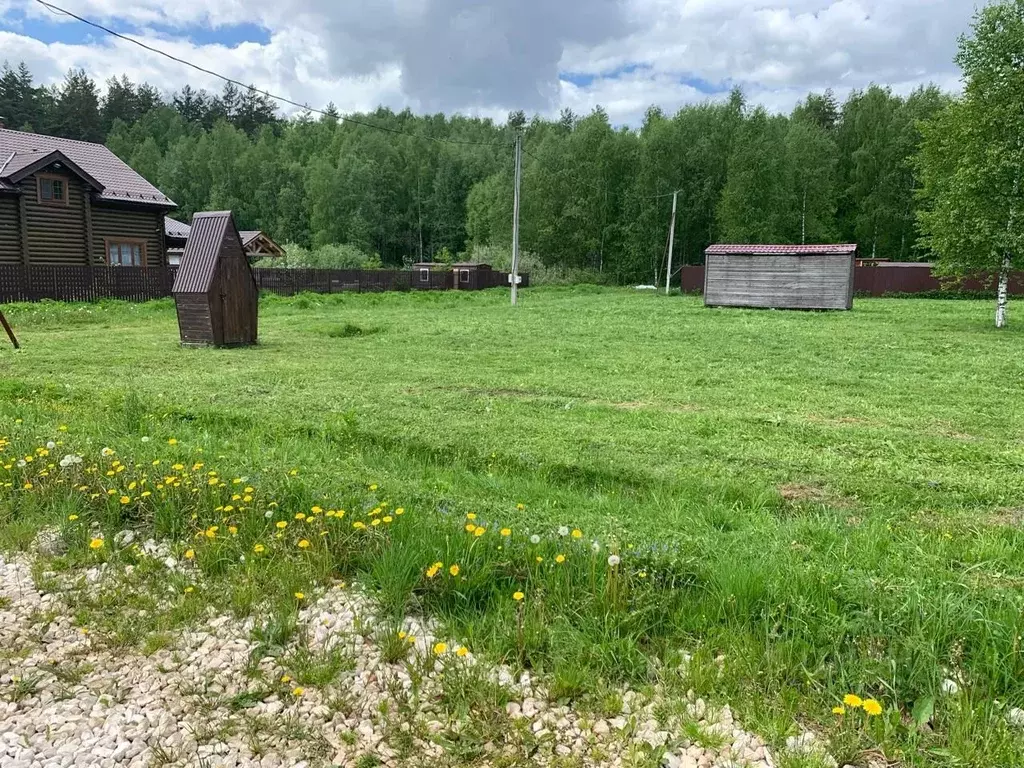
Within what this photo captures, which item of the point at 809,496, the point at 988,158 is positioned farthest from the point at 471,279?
the point at 809,496

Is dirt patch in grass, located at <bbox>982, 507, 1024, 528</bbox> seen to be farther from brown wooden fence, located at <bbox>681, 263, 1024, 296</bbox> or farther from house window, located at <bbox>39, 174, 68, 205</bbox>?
brown wooden fence, located at <bbox>681, 263, 1024, 296</bbox>

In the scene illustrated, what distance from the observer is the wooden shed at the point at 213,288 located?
43.2 feet

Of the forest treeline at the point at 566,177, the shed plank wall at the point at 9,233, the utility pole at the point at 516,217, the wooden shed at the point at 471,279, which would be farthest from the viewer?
the forest treeline at the point at 566,177

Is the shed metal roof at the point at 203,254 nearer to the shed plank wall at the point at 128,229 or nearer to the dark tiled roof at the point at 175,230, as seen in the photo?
Result: the shed plank wall at the point at 128,229

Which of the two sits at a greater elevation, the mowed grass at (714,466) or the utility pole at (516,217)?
the utility pole at (516,217)

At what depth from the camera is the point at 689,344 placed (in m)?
14.2

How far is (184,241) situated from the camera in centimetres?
3425

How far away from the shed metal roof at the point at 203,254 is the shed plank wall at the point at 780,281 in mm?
20951

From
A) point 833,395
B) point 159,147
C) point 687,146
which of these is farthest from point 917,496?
point 159,147

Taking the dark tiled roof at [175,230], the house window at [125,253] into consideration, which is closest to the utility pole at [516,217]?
→ the house window at [125,253]

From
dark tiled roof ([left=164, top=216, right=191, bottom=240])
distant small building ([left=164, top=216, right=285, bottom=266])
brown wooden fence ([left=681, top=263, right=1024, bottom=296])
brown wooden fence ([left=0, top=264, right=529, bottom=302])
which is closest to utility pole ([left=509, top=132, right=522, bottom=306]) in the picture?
brown wooden fence ([left=0, top=264, right=529, bottom=302])

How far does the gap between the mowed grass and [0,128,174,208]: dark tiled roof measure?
1487 cm

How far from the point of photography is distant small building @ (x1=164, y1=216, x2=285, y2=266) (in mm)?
33281

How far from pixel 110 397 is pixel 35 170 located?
69.7 feet
